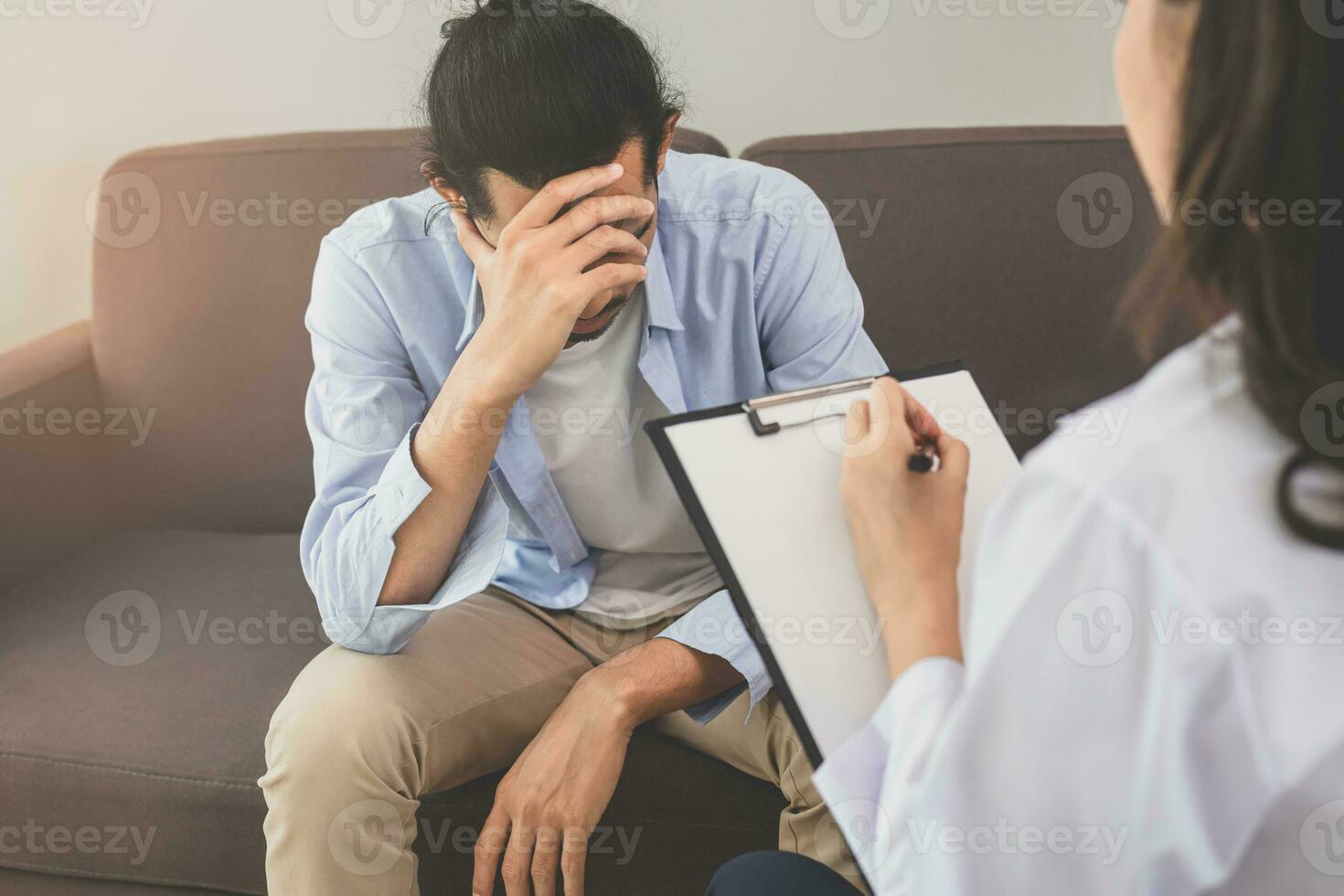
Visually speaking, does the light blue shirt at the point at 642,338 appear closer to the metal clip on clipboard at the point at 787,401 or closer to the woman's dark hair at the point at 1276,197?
the metal clip on clipboard at the point at 787,401

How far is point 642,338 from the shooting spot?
1258 mm

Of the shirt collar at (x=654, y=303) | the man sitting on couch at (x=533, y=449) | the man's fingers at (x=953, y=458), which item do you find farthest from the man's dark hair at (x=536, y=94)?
the man's fingers at (x=953, y=458)

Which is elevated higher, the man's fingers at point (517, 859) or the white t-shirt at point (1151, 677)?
the white t-shirt at point (1151, 677)

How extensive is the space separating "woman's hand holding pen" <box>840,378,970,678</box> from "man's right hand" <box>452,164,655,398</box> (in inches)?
13.0

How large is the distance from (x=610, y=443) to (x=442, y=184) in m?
0.33

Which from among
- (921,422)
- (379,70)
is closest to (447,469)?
(921,422)

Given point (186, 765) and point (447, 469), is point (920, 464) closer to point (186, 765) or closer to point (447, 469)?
point (447, 469)

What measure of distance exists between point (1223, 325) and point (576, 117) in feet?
2.22

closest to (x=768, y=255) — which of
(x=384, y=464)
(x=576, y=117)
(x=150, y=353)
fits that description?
(x=576, y=117)

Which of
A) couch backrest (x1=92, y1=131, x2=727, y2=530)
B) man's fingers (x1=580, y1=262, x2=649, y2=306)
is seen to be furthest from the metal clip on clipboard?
couch backrest (x1=92, y1=131, x2=727, y2=530)

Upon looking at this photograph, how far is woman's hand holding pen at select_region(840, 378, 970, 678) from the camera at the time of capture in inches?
27.2

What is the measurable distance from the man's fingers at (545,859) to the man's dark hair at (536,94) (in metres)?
0.61

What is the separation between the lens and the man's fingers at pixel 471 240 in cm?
114

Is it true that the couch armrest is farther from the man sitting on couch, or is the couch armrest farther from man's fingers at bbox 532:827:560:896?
man's fingers at bbox 532:827:560:896
